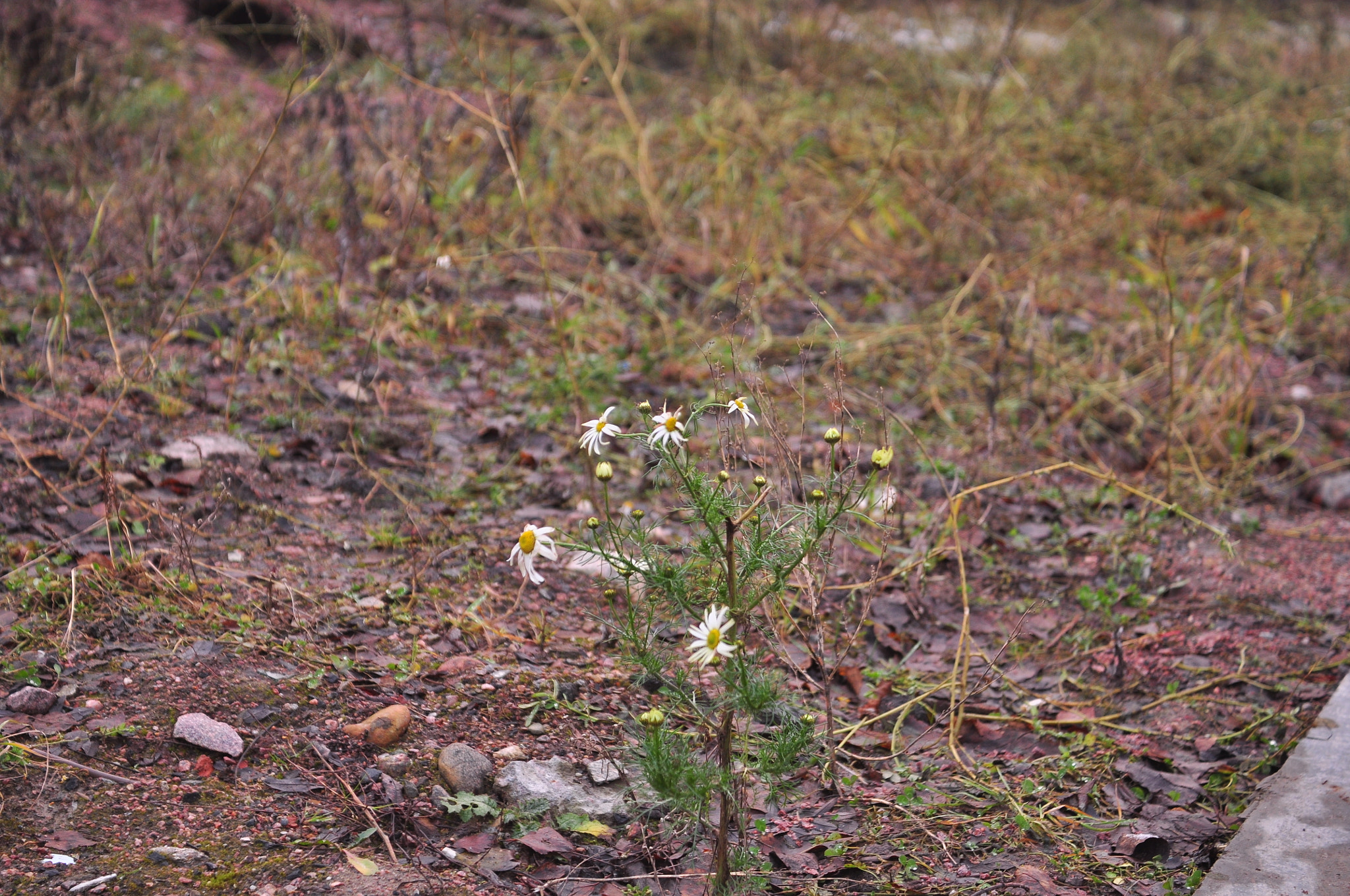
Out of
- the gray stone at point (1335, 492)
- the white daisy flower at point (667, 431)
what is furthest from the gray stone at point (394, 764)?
the gray stone at point (1335, 492)

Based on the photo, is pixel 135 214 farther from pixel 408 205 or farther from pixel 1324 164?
pixel 1324 164

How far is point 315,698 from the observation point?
224 centimetres

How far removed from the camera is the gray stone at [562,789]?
6.89 feet

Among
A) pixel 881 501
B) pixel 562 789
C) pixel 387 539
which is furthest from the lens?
pixel 387 539

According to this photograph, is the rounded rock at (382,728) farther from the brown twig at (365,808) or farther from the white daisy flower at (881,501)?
the white daisy flower at (881,501)

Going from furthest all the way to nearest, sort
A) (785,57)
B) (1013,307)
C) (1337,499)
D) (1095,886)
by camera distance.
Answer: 1. (785,57)
2. (1013,307)
3. (1337,499)
4. (1095,886)

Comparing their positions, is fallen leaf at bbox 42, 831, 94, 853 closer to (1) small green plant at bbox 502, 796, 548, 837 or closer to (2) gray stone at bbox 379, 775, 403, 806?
(2) gray stone at bbox 379, 775, 403, 806

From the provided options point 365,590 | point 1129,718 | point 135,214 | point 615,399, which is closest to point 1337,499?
point 1129,718

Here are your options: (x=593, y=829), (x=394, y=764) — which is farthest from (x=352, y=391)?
(x=593, y=829)

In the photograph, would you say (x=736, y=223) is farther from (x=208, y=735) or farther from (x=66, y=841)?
(x=66, y=841)

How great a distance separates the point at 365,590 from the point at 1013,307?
114 inches

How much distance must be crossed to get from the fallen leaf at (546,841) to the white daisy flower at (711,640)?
1.78 feet

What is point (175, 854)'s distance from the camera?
1.78 metres

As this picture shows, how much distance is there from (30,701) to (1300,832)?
94.8 inches
